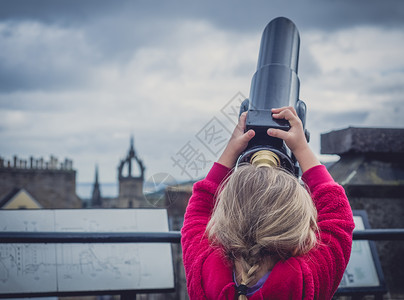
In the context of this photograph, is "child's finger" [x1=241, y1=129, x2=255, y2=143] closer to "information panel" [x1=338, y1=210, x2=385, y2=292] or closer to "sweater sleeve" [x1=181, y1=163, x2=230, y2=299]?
"sweater sleeve" [x1=181, y1=163, x2=230, y2=299]

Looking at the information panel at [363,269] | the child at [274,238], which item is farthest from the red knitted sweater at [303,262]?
the information panel at [363,269]

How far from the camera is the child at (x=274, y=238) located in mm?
1142

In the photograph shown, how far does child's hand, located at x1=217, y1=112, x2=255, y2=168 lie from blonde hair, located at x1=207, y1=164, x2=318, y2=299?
0.54ft

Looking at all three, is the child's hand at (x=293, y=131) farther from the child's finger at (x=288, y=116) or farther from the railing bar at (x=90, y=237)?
the railing bar at (x=90, y=237)

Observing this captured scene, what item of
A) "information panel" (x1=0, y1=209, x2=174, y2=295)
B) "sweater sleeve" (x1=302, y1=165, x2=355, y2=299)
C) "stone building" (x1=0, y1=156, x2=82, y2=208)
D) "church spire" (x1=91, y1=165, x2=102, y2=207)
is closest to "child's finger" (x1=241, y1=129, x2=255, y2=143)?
"sweater sleeve" (x1=302, y1=165, x2=355, y2=299)

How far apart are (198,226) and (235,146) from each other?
29 centimetres

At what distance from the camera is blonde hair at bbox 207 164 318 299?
116 centimetres

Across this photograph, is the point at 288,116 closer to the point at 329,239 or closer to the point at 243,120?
the point at 243,120

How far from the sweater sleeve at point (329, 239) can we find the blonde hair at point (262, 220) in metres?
0.04

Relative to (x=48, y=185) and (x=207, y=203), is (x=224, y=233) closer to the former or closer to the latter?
(x=207, y=203)

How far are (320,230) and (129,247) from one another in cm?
112

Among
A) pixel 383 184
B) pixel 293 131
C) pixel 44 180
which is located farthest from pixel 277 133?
pixel 44 180

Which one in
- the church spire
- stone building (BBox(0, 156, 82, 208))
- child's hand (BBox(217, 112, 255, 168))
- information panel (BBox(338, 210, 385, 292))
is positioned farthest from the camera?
the church spire

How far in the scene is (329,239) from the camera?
1230mm
